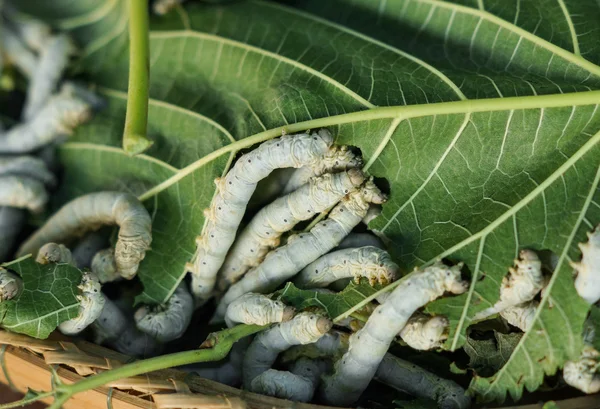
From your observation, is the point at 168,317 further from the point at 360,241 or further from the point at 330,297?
the point at 360,241

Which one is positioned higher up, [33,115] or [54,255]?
[33,115]

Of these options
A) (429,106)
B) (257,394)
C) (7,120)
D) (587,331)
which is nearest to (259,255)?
(257,394)

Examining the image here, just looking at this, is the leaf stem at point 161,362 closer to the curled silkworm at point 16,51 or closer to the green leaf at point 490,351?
the green leaf at point 490,351

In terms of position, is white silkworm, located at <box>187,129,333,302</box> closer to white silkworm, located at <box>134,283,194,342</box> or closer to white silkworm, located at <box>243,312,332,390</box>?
white silkworm, located at <box>134,283,194,342</box>

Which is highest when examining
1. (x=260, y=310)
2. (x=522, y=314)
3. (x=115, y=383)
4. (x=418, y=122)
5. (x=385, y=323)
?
(x=418, y=122)

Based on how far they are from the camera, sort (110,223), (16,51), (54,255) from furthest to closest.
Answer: (16,51) < (110,223) < (54,255)

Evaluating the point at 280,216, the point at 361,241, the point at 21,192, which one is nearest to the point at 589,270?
the point at 361,241

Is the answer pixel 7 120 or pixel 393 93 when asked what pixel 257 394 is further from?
pixel 7 120
